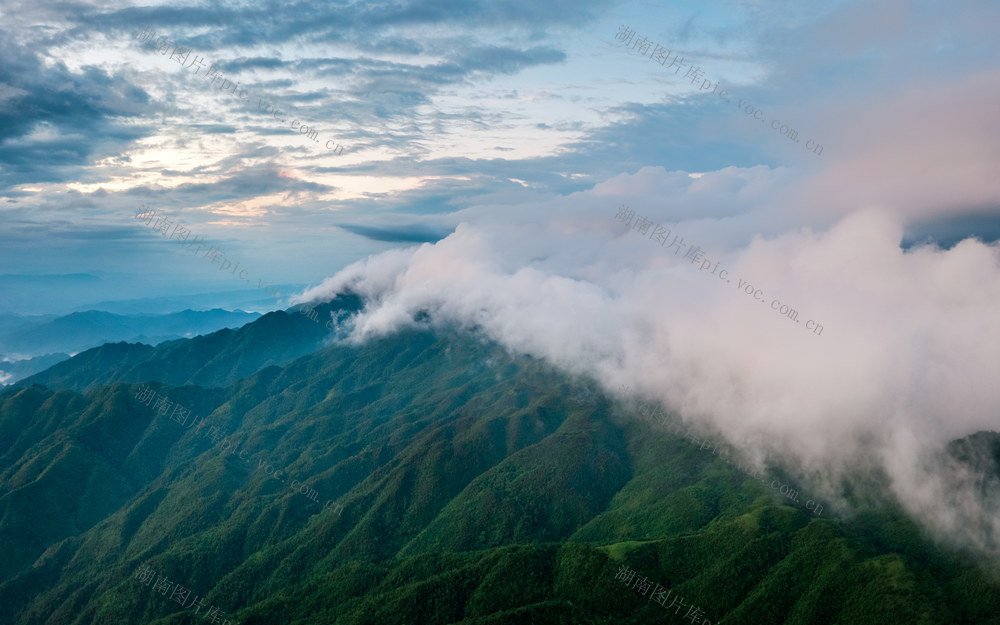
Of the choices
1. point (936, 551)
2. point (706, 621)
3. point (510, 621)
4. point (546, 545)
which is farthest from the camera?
point (546, 545)

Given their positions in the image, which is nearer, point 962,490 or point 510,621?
point 510,621

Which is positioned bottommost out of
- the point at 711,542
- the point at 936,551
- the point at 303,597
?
the point at 303,597

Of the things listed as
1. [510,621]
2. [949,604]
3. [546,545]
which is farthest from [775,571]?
[510,621]

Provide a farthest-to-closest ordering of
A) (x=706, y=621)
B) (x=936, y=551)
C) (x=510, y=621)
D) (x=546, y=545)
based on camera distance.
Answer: (x=546, y=545), (x=936, y=551), (x=706, y=621), (x=510, y=621)

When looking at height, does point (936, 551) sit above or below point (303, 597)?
above

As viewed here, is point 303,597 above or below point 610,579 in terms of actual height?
below

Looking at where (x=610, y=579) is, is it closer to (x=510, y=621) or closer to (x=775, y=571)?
(x=510, y=621)

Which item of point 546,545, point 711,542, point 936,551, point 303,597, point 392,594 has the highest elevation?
point 936,551

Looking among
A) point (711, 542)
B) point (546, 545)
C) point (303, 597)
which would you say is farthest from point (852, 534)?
point (303, 597)

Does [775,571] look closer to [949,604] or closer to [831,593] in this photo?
[831,593]
